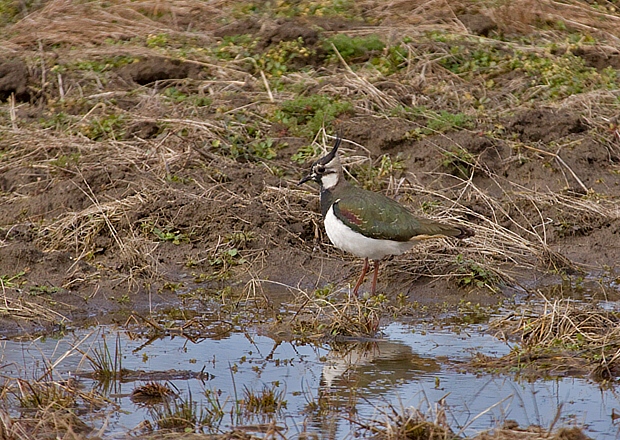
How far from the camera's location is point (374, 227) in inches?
338

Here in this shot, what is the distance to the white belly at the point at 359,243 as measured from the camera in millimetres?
8609

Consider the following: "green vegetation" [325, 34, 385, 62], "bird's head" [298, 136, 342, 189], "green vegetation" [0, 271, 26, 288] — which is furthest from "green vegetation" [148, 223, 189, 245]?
"green vegetation" [325, 34, 385, 62]

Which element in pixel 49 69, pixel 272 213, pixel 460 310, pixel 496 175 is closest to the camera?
pixel 460 310

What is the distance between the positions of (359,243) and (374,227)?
185mm

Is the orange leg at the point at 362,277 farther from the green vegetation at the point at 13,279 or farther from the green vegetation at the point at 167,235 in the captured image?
the green vegetation at the point at 13,279

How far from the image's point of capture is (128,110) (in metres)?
11.7

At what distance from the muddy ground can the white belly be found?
1.77 feet

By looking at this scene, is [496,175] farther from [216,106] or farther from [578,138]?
[216,106]

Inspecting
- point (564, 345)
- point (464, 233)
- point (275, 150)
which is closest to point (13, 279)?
point (275, 150)

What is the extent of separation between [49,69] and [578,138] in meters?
6.35

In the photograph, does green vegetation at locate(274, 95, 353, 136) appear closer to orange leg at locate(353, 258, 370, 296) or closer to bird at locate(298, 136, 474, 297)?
bird at locate(298, 136, 474, 297)

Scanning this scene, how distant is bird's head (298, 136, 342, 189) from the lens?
357 inches

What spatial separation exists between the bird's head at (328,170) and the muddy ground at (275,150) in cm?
90

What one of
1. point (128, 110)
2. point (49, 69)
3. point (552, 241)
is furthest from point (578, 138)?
point (49, 69)
